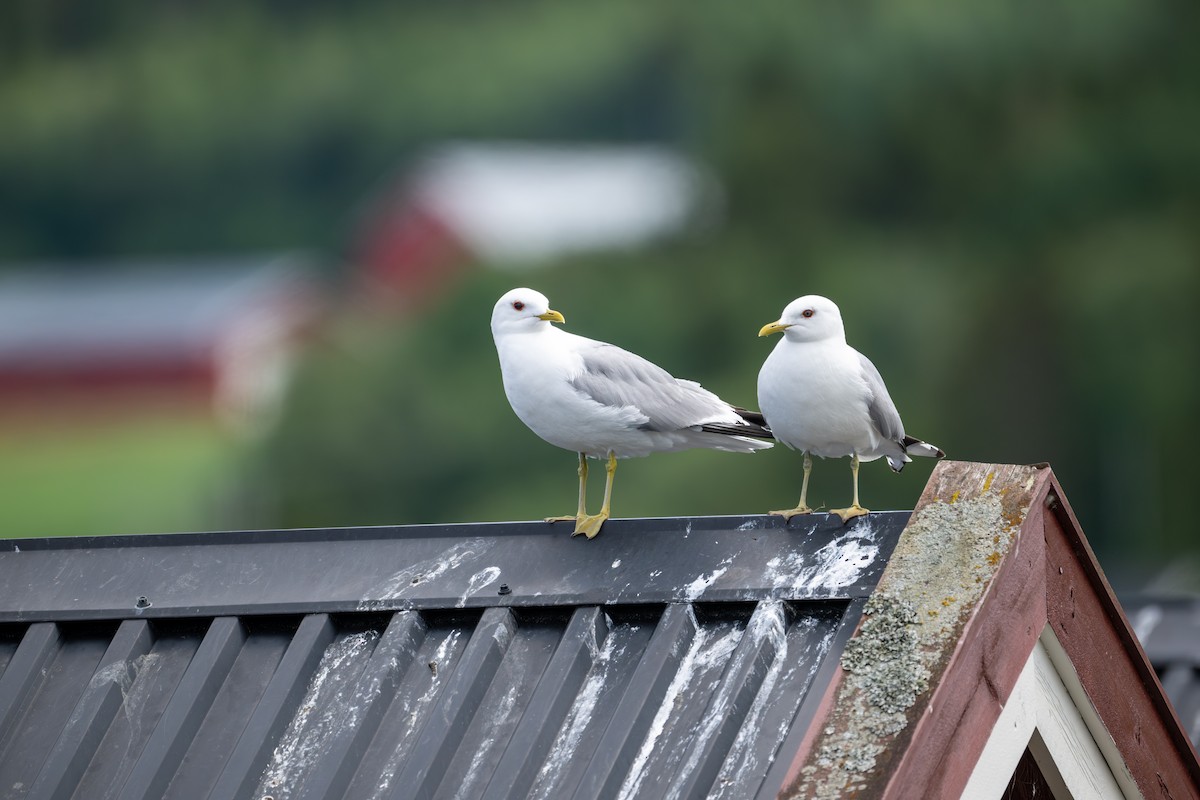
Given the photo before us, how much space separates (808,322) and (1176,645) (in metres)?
4.01

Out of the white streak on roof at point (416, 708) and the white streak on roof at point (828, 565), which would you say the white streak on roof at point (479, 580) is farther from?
the white streak on roof at point (828, 565)

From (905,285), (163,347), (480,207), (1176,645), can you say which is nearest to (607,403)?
(1176,645)

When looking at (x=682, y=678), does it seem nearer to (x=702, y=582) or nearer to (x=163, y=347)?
(x=702, y=582)

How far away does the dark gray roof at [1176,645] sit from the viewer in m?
8.27

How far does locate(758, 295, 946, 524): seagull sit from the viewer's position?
5684 mm

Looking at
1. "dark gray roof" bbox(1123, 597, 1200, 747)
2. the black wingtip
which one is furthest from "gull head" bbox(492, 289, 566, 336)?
"dark gray roof" bbox(1123, 597, 1200, 747)

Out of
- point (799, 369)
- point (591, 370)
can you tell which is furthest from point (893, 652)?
point (591, 370)

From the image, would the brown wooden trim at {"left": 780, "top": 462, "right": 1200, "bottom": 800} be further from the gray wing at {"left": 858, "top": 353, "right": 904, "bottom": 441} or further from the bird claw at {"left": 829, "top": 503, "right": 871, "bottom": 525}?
the gray wing at {"left": 858, "top": 353, "right": 904, "bottom": 441}

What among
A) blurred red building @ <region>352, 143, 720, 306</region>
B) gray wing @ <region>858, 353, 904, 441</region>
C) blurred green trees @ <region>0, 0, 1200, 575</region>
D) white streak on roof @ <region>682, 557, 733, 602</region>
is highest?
blurred red building @ <region>352, 143, 720, 306</region>

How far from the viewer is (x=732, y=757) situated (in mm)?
4250

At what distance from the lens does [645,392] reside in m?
5.99

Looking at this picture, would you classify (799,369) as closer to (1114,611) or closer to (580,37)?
(1114,611)

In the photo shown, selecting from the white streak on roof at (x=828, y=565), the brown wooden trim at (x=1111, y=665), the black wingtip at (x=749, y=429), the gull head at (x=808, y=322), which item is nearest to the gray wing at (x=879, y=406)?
the gull head at (x=808, y=322)

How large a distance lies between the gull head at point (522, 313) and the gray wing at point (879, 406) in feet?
3.53
